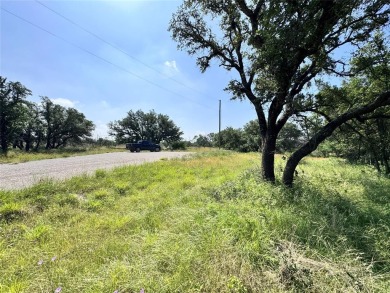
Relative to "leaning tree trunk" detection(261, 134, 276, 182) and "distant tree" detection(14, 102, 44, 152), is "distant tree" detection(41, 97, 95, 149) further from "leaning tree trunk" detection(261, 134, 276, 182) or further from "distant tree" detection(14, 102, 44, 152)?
"leaning tree trunk" detection(261, 134, 276, 182)

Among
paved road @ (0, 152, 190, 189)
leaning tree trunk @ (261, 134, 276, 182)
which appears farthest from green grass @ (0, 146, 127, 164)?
leaning tree trunk @ (261, 134, 276, 182)

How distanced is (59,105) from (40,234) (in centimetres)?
3719

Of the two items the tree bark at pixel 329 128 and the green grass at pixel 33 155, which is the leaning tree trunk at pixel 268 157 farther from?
the green grass at pixel 33 155

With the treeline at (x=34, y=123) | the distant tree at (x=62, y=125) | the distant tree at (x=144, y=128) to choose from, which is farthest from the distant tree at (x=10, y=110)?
the distant tree at (x=144, y=128)

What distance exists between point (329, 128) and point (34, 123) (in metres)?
39.4

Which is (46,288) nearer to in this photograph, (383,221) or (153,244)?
(153,244)

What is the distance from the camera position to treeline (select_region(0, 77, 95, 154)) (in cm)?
2586

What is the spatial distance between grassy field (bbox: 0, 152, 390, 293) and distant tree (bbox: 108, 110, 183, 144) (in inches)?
1887

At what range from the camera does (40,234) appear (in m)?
3.54

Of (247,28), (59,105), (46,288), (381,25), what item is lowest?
(46,288)

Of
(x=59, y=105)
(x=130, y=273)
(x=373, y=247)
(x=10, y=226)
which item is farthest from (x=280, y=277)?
A: (x=59, y=105)

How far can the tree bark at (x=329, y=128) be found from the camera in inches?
210

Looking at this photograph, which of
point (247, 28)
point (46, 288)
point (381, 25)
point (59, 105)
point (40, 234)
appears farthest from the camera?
A: point (59, 105)

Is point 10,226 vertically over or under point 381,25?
under
